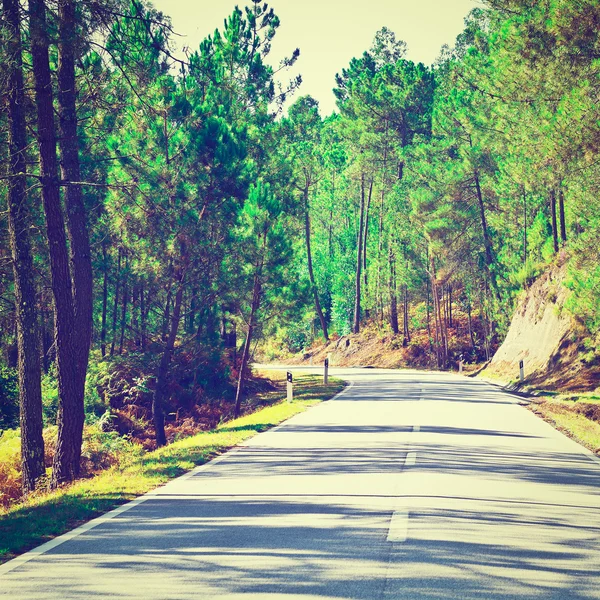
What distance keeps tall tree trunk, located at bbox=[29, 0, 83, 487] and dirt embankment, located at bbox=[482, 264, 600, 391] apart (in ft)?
69.4

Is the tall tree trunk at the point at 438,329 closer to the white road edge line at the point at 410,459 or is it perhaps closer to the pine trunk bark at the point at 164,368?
the pine trunk bark at the point at 164,368

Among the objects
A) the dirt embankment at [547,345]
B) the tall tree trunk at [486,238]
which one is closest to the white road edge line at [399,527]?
the dirt embankment at [547,345]

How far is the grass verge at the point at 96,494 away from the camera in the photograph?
866 cm

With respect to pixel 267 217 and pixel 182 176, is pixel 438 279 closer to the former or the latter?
pixel 267 217

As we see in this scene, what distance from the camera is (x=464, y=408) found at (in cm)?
2448

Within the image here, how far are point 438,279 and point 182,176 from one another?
30519 millimetres

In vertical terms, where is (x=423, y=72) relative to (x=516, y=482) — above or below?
above

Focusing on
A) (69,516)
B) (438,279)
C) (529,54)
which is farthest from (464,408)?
(438,279)

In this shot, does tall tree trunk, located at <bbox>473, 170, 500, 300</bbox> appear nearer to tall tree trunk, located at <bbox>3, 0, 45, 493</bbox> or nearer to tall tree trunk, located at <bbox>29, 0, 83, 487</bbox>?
tall tree trunk, located at <bbox>3, 0, 45, 493</bbox>

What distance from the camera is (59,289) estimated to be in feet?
52.1

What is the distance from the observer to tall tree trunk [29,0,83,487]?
1565 centimetres

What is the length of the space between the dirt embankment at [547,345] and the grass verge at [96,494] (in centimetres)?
1709

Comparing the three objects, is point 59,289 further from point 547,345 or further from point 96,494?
point 547,345

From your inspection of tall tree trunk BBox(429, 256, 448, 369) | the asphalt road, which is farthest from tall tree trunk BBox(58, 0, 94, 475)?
tall tree trunk BBox(429, 256, 448, 369)
